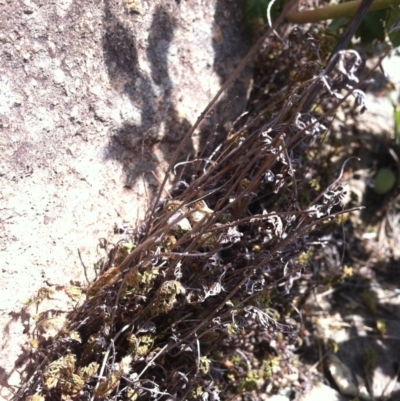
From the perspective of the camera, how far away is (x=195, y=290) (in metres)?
1.86

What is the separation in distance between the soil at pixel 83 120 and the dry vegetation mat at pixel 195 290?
9cm

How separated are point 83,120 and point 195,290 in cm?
66

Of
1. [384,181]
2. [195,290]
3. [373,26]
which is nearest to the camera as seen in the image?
[195,290]

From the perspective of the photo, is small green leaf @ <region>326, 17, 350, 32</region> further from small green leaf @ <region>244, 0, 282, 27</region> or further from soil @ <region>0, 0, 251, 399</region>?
soil @ <region>0, 0, 251, 399</region>

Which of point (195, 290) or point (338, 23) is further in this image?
point (338, 23)

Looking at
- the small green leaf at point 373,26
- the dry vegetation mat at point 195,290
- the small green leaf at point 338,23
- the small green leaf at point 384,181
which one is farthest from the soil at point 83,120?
the small green leaf at point 384,181

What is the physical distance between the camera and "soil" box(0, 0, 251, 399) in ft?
5.75

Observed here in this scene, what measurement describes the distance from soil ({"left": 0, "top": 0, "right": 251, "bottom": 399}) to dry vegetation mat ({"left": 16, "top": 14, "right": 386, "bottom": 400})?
93 mm

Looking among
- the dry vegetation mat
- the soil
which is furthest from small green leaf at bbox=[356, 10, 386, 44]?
the soil

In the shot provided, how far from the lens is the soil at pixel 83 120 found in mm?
1753

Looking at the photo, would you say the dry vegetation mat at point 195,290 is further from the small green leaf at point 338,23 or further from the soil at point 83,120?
the small green leaf at point 338,23

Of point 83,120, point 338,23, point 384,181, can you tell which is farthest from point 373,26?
point 83,120

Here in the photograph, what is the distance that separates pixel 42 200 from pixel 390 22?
1381 millimetres

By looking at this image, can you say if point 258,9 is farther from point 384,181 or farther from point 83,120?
point 384,181
